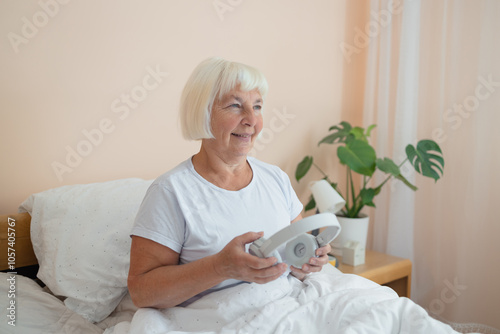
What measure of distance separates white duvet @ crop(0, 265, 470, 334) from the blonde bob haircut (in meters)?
0.48

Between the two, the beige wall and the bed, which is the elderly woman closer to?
the bed

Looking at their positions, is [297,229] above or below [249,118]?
below

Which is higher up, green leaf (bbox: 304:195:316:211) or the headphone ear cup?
the headphone ear cup

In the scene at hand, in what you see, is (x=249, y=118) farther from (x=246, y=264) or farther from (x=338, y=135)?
(x=338, y=135)

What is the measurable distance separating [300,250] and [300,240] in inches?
1.2

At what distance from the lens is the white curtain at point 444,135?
2125 mm

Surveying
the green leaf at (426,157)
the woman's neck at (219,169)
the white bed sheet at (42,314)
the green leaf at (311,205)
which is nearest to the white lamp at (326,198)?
the green leaf at (311,205)

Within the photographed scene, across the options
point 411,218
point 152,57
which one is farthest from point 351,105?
point 152,57

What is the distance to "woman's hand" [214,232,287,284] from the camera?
1.03 m

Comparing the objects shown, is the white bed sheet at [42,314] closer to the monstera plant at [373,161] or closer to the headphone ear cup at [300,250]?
the headphone ear cup at [300,250]

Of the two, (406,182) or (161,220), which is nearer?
(161,220)

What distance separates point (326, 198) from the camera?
2109 mm

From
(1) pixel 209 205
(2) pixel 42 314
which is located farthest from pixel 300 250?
(2) pixel 42 314

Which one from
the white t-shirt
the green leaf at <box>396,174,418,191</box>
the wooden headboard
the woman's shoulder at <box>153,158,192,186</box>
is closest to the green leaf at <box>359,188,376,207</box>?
the green leaf at <box>396,174,418,191</box>
